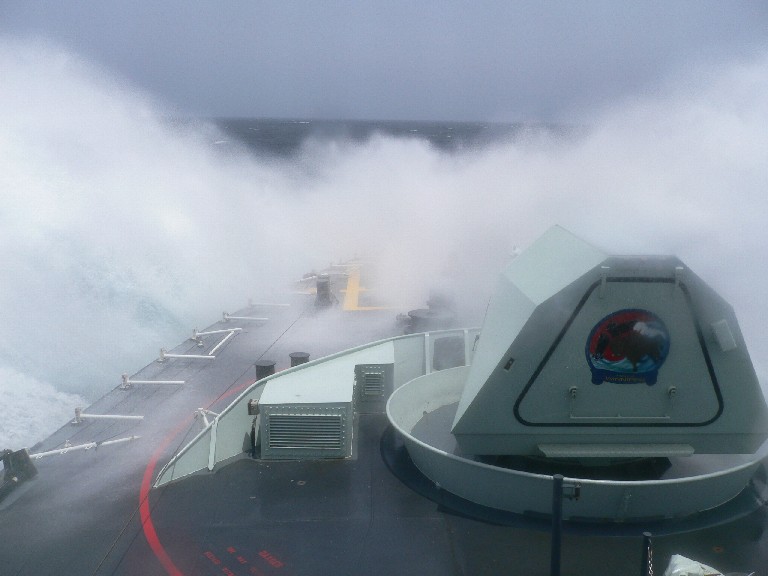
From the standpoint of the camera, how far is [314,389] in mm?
8695

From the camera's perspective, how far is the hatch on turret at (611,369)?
6160 millimetres

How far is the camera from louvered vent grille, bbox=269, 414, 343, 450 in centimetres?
827

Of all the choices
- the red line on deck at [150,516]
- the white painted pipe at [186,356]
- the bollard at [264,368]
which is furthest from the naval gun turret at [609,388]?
the white painted pipe at [186,356]

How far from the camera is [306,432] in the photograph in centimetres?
834

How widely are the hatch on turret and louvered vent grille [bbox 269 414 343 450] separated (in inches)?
84.4

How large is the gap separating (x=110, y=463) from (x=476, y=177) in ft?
131

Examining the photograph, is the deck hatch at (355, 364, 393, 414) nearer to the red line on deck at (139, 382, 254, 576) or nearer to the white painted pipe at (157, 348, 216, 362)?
the red line on deck at (139, 382, 254, 576)

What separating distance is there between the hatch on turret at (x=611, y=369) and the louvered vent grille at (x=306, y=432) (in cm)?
214

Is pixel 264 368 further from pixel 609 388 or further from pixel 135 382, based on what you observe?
pixel 609 388

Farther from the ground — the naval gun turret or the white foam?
the naval gun turret

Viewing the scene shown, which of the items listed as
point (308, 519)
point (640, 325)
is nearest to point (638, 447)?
point (640, 325)

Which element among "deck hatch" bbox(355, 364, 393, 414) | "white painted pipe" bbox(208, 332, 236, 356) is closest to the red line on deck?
"deck hatch" bbox(355, 364, 393, 414)

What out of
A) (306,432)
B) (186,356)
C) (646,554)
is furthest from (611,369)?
(186,356)

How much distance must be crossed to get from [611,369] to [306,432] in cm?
402
